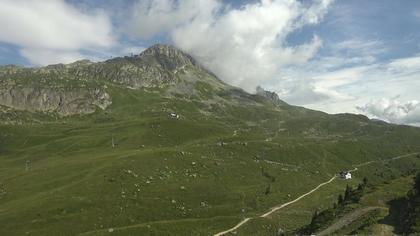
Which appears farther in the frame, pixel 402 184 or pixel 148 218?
pixel 148 218

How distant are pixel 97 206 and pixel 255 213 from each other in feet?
159

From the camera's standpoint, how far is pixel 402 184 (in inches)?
3661

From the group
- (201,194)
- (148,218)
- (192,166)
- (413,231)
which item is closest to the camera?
(413,231)

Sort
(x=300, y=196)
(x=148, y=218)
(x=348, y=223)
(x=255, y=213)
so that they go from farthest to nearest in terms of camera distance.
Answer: (x=300, y=196)
(x=255, y=213)
(x=148, y=218)
(x=348, y=223)

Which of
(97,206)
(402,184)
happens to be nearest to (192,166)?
(97,206)

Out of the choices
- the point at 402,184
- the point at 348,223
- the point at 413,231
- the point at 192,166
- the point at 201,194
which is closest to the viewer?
the point at 413,231

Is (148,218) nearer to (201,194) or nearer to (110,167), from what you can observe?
(201,194)

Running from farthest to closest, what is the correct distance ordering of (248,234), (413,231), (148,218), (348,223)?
(148,218) < (248,234) < (348,223) < (413,231)

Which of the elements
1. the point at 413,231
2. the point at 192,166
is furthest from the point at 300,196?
the point at 413,231

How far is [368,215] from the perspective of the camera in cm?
6844

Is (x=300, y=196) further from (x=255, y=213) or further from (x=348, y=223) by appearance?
(x=348, y=223)

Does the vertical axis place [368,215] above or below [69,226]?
above

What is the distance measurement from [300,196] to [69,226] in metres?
87.1

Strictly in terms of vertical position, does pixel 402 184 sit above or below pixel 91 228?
above
